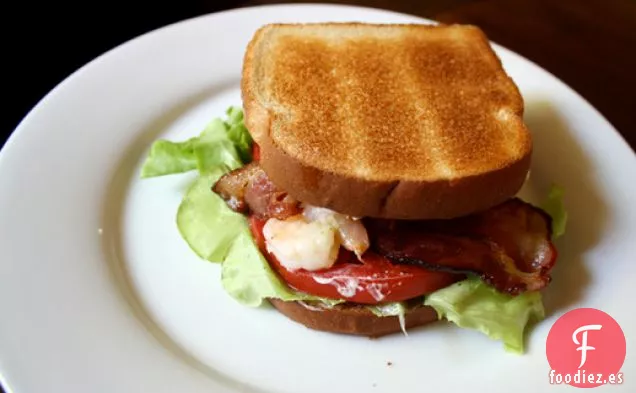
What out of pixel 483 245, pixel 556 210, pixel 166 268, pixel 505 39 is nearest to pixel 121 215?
pixel 166 268

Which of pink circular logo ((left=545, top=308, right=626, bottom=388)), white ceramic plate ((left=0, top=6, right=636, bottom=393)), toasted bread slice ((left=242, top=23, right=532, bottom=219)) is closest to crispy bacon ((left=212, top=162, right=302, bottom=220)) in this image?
toasted bread slice ((left=242, top=23, right=532, bottom=219))

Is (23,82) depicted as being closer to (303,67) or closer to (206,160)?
(206,160)

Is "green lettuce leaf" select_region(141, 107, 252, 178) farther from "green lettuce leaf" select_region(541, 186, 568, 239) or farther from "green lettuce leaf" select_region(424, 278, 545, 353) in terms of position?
"green lettuce leaf" select_region(541, 186, 568, 239)

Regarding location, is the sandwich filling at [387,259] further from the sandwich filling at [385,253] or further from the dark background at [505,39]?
the dark background at [505,39]

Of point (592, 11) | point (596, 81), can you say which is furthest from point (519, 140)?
point (592, 11)

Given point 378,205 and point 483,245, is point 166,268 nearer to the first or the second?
point 378,205
